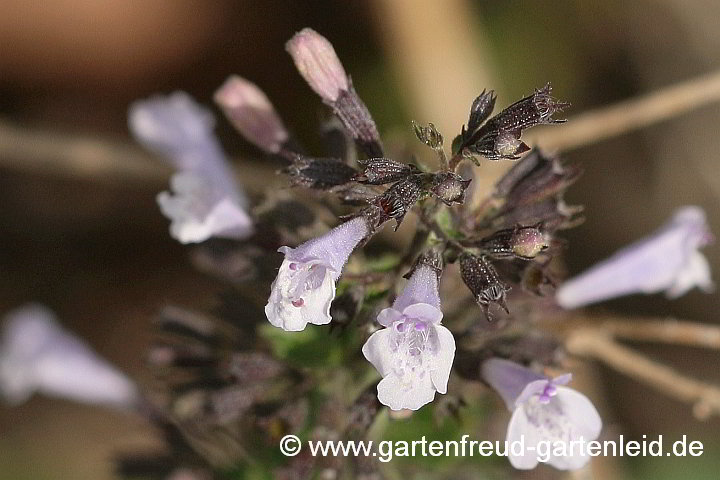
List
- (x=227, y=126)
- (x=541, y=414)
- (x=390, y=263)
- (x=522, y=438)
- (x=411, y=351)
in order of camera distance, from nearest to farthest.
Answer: (x=411, y=351) < (x=522, y=438) < (x=541, y=414) < (x=390, y=263) < (x=227, y=126)

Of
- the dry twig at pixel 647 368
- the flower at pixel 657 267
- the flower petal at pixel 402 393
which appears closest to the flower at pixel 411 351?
the flower petal at pixel 402 393

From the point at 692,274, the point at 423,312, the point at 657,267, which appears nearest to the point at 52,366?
the point at 423,312

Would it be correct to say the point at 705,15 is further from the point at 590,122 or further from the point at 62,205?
the point at 62,205

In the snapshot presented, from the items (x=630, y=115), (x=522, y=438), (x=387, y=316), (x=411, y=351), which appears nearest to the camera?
(x=387, y=316)

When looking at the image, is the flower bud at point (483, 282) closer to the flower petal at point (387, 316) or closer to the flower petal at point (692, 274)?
the flower petal at point (387, 316)

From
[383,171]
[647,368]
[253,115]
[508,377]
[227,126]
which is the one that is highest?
[227,126]

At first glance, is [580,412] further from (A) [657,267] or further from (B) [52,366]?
(B) [52,366]

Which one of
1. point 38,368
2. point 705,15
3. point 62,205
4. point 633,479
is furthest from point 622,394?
point 62,205
